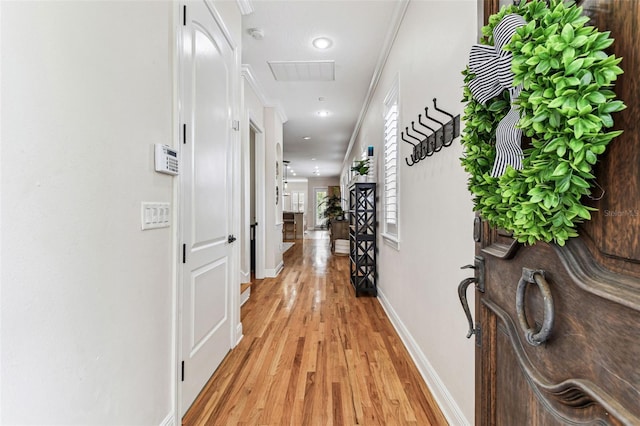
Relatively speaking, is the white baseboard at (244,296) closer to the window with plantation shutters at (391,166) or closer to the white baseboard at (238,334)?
the white baseboard at (238,334)

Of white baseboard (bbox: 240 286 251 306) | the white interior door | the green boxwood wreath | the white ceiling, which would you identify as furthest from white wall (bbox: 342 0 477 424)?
white baseboard (bbox: 240 286 251 306)

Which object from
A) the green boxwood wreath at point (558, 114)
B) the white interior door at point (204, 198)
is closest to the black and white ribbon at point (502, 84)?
the green boxwood wreath at point (558, 114)

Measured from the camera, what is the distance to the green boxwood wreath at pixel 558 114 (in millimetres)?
413

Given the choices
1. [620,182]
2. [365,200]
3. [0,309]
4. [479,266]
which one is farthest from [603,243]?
[365,200]

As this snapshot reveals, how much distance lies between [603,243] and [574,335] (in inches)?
6.2

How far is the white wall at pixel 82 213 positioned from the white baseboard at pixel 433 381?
4.49 ft

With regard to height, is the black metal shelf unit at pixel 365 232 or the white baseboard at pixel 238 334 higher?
the black metal shelf unit at pixel 365 232

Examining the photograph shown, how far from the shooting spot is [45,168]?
2.74 ft

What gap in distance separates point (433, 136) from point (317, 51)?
198 centimetres

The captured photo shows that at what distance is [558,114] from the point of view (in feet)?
1.47

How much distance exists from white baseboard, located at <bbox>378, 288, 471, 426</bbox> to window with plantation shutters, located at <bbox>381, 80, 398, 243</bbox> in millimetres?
785

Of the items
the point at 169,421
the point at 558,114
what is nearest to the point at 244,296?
the point at 169,421

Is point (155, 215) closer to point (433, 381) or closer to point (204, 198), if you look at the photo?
point (204, 198)

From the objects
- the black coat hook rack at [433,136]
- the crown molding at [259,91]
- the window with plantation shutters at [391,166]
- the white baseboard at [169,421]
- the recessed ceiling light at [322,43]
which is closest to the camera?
the white baseboard at [169,421]
